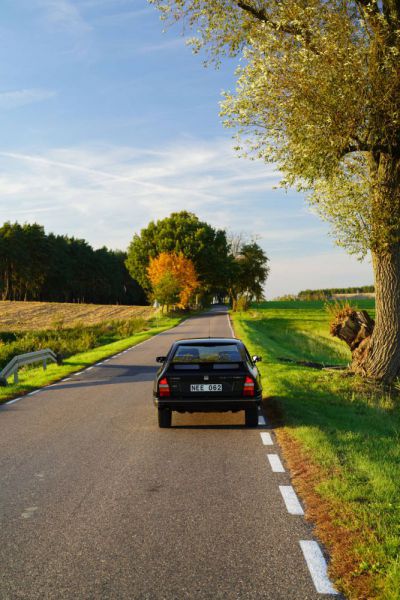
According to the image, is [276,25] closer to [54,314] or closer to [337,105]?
[337,105]

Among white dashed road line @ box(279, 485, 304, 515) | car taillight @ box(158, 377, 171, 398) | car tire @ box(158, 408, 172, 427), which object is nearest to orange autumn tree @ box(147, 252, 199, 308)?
car tire @ box(158, 408, 172, 427)

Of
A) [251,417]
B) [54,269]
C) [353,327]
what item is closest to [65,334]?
[353,327]

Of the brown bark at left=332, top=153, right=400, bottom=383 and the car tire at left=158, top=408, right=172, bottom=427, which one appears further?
the brown bark at left=332, top=153, right=400, bottom=383

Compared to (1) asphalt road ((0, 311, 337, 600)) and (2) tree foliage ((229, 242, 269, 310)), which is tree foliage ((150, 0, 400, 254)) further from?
(2) tree foliage ((229, 242, 269, 310))

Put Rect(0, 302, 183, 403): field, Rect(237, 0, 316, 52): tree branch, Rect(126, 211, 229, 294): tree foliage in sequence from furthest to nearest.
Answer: Rect(126, 211, 229, 294): tree foliage → Rect(0, 302, 183, 403): field → Rect(237, 0, 316, 52): tree branch

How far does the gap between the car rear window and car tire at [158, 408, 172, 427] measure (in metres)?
0.82

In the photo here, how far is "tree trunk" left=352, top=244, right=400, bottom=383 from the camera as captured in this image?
576 inches

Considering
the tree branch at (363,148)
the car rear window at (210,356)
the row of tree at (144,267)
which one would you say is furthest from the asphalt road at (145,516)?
the row of tree at (144,267)

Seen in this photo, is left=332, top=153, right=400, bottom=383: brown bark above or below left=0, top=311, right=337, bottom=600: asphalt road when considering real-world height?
above

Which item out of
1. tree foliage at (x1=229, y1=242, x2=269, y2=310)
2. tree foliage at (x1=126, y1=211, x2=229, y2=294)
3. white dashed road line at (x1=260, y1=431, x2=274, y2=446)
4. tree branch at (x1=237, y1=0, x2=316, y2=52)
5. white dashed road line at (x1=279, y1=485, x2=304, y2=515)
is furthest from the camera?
tree foliage at (x1=229, y1=242, x2=269, y2=310)

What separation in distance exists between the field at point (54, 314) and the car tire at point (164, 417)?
45738 millimetres

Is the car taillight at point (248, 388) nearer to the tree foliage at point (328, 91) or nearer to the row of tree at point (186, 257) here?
the tree foliage at point (328, 91)

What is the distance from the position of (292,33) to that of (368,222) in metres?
4.64

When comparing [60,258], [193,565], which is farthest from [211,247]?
[193,565]
